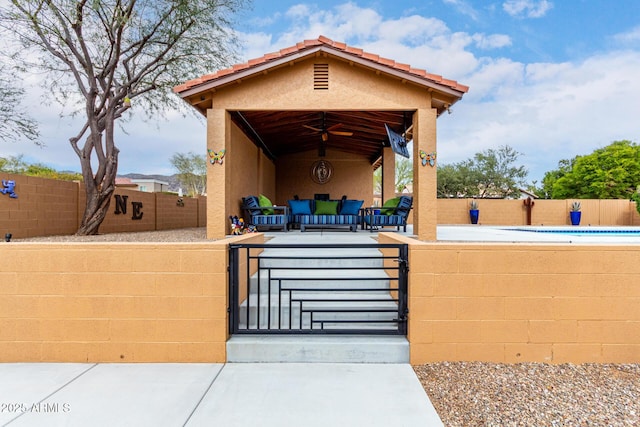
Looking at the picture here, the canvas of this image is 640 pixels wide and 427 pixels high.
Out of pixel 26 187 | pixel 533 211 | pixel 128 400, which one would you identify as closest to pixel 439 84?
pixel 128 400

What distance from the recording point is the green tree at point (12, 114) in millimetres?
9625

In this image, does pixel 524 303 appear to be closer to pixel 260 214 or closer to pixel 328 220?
pixel 328 220

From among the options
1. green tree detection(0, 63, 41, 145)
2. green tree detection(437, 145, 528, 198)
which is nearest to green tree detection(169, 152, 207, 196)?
green tree detection(437, 145, 528, 198)

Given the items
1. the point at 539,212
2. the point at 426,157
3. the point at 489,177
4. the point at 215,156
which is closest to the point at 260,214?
the point at 215,156

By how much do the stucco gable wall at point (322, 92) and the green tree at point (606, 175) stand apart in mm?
27279

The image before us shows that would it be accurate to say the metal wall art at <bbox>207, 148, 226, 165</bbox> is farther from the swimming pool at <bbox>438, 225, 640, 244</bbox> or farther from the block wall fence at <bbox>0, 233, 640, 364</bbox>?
the swimming pool at <bbox>438, 225, 640, 244</bbox>

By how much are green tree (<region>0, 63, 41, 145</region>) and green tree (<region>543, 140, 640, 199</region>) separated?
3386cm

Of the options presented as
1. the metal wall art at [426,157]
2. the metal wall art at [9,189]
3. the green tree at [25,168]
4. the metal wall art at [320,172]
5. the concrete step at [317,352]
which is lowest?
the concrete step at [317,352]

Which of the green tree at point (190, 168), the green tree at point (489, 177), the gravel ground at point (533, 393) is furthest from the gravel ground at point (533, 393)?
the green tree at point (190, 168)

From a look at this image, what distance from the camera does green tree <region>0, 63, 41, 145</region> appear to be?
9.62 meters

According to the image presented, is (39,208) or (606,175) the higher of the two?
(606,175)

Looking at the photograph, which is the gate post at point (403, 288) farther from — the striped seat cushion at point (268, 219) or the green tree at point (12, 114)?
the green tree at point (12, 114)

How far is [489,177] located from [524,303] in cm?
2620

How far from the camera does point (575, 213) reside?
16391 mm
